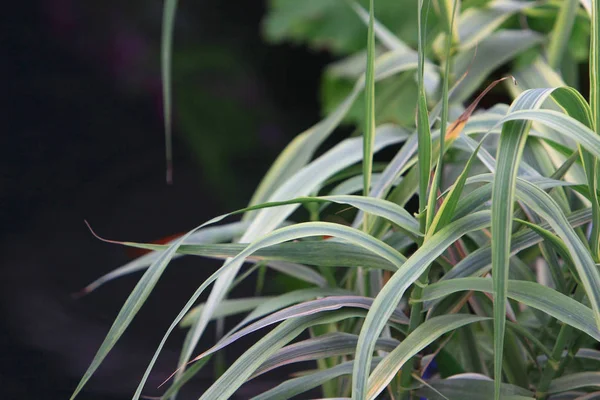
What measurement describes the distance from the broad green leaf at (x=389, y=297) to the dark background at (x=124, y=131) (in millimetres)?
1032

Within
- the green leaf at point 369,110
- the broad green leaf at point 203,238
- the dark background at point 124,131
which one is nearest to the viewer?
the green leaf at point 369,110

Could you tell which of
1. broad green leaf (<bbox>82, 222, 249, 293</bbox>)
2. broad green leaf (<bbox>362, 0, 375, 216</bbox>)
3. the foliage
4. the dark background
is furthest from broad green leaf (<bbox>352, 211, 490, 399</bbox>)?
the dark background

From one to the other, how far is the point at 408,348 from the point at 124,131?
124 centimetres

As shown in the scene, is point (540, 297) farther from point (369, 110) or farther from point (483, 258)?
point (369, 110)

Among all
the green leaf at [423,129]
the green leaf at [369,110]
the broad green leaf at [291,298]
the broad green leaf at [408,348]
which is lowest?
the broad green leaf at [408,348]

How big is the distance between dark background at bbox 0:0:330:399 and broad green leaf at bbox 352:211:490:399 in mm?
1032

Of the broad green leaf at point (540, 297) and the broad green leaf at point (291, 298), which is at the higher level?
the broad green leaf at point (291, 298)

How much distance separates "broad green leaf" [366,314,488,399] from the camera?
396 mm

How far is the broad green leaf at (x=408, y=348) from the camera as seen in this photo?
40cm

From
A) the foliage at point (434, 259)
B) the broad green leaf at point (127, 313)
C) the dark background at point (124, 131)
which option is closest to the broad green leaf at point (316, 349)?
the foliage at point (434, 259)

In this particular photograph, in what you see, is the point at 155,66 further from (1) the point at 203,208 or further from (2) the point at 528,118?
(2) the point at 528,118

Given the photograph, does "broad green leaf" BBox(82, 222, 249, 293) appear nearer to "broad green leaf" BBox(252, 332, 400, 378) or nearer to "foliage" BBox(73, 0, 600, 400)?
"foliage" BBox(73, 0, 600, 400)

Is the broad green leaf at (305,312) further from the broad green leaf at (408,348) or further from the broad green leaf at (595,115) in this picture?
the broad green leaf at (595,115)

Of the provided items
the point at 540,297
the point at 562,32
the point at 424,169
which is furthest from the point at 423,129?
the point at 562,32
